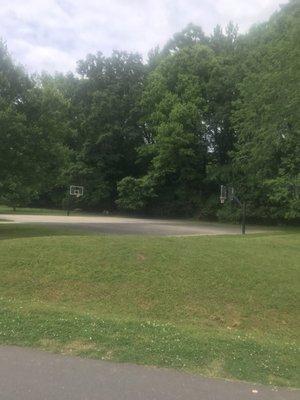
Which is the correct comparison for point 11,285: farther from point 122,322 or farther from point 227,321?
point 227,321

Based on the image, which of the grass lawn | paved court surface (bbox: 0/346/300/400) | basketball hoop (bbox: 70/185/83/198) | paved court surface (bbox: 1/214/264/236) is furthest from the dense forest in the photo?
paved court surface (bbox: 0/346/300/400)

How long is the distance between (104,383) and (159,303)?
4.16 metres

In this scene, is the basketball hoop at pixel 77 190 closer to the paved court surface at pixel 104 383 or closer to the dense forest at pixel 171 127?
the dense forest at pixel 171 127

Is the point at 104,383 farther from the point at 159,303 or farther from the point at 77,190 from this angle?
the point at 77,190

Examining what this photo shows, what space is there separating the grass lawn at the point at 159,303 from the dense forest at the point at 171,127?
1183 centimetres

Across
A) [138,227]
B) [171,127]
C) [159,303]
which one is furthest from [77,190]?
[159,303]

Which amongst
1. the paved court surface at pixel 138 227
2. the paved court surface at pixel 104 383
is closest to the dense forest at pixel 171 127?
the paved court surface at pixel 138 227

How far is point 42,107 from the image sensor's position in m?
23.2

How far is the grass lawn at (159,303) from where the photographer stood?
231 inches

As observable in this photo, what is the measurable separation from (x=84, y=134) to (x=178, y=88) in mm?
13345

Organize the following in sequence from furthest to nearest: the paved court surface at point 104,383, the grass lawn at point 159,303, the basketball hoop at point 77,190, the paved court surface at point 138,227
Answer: the basketball hoop at point 77,190, the paved court surface at point 138,227, the grass lawn at point 159,303, the paved court surface at point 104,383

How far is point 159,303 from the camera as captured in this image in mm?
8953

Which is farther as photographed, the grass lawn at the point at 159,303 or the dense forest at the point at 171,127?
the dense forest at the point at 171,127

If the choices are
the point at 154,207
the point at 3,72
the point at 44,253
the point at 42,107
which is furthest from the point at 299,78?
the point at 154,207
